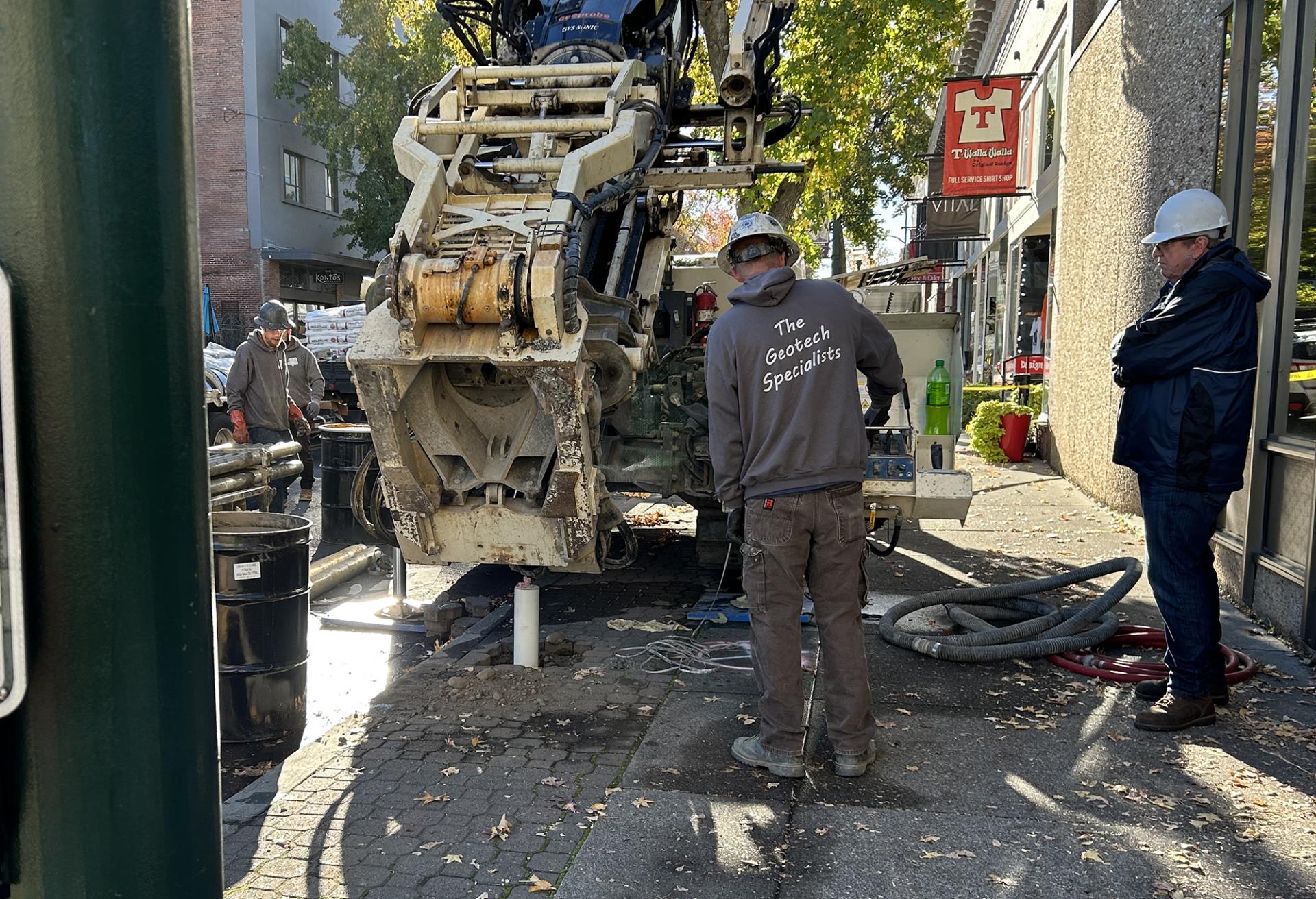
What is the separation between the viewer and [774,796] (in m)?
Answer: 3.94

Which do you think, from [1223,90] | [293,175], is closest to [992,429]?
[1223,90]

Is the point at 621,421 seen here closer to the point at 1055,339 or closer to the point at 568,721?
the point at 568,721

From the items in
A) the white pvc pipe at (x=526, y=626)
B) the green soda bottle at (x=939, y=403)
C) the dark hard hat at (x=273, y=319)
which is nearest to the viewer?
the white pvc pipe at (x=526, y=626)

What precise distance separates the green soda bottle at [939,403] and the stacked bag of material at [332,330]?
47.2 ft

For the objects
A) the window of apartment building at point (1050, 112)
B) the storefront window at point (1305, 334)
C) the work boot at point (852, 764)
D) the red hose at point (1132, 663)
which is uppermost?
the window of apartment building at point (1050, 112)

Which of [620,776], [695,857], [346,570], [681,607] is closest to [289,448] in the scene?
[346,570]

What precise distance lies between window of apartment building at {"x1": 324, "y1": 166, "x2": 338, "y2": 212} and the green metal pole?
32229 mm

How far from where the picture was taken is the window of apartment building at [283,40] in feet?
93.4

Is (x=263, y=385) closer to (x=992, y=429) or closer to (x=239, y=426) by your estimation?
(x=239, y=426)

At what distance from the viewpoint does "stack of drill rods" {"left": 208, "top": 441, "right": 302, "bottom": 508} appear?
5.65 m

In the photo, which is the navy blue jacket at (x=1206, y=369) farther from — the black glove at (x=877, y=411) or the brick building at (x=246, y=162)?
the brick building at (x=246, y=162)

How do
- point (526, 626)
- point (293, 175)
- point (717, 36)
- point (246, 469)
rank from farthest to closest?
point (293, 175)
point (717, 36)
point (246, 469)
point (526, 626)

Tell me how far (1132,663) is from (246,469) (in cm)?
464

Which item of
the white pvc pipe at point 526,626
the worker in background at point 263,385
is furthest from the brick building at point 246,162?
the white pvc pipe at point 526,626
